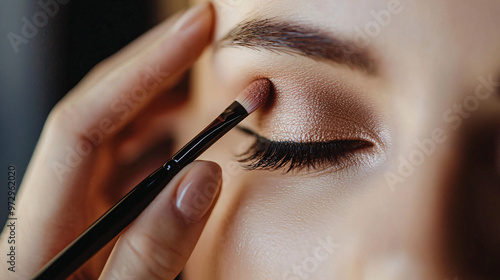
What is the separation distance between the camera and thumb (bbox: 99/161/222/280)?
462mm

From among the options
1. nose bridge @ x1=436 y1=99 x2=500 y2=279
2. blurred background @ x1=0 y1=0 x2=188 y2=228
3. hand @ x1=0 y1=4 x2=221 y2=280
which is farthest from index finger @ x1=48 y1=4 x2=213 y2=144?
nose bridge @ x1=436 y1=99 x2=500 y2=279

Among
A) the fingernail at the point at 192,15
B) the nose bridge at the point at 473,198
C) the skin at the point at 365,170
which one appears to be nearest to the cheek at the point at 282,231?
the skin at the point at 365,170

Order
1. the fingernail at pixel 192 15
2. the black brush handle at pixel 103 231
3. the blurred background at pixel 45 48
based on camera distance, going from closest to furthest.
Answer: the black brush handle at pixel 103 231, the fingernail at pixel 192 15, the blurred background at pixel 45 48

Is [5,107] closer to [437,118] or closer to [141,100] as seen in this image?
[141,100]

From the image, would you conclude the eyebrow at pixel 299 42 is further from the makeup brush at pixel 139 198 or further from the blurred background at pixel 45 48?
the blurred background at pixel 45 48

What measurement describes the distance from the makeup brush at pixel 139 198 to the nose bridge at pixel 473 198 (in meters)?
0.22

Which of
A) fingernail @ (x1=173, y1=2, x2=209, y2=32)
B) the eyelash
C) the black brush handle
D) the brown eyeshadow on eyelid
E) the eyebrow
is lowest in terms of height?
the black brush handle

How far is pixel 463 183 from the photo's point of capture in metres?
0.45

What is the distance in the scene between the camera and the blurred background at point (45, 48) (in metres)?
0.69

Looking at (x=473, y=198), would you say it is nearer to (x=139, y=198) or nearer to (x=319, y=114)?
(x=319, y=114)

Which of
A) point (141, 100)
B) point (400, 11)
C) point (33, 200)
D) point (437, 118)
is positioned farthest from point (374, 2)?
point (33, 200)

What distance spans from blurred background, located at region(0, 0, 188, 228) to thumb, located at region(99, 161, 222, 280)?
0.34 m

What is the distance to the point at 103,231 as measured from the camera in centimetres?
44

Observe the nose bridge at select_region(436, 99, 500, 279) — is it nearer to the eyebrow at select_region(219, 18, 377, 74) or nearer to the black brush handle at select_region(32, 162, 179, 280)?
the eyebrow at select_region(219, 18, 377, 74)
